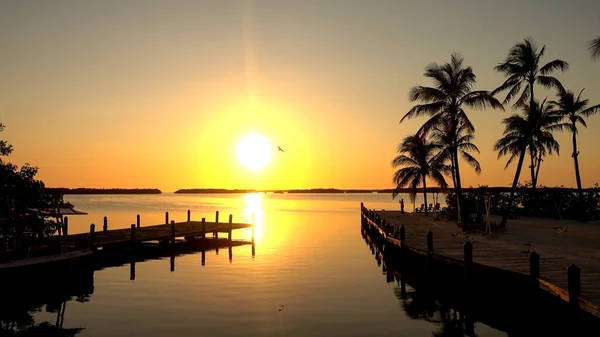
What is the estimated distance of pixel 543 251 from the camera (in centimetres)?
2192

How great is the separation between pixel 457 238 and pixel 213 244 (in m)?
23.2

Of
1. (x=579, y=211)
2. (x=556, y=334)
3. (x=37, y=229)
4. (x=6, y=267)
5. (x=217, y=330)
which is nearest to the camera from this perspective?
(x=556, y=334)

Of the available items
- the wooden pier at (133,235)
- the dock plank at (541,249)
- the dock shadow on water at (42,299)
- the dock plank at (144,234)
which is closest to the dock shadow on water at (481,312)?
the dock plank at (541,249)

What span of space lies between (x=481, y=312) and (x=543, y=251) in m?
4.97

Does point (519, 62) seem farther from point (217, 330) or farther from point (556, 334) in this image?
point (217, 330)

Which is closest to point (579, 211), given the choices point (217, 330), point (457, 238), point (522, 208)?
point (522, 208)

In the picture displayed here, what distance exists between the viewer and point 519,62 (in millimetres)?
33812

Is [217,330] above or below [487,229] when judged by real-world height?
below

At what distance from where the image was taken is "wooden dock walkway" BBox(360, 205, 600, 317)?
1460 cm

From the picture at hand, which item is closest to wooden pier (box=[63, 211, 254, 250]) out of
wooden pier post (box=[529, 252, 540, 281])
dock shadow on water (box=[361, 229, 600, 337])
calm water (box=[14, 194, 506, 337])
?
calm water (box=[14, 194, 506, 337])

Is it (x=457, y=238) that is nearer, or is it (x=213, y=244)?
(x=457, y=238)

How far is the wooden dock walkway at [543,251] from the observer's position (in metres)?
14.6

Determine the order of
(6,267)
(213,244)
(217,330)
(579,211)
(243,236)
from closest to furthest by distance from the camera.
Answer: (217,330) < (6,267) < (579,211) < (213,244) < (243,236)

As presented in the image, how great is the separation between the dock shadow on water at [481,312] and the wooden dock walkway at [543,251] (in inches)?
35.9
